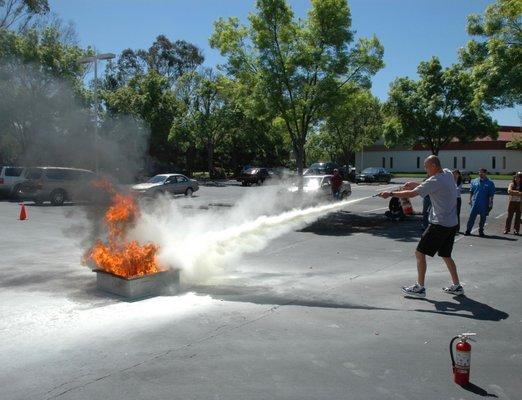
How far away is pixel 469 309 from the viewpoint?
6418 millimetres

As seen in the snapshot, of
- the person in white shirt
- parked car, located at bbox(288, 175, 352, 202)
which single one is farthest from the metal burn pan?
parked car, located at bbox(288, 175, 352, 202)

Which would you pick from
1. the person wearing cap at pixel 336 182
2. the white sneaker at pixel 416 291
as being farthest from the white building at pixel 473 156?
the white sneaker at pixel 416 291

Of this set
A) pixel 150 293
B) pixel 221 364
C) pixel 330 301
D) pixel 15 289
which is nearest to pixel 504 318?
pixel 330 301

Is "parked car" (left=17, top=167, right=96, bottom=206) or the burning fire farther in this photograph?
"parked car" (left=17, top=167, right=96, bottom=206)

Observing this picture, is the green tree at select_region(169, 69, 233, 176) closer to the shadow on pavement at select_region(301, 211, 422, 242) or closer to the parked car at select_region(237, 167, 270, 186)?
the parked car at select_region(237, 167, 270, 186)

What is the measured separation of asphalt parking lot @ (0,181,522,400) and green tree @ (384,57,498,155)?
112ft

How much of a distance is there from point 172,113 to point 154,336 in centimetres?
3756

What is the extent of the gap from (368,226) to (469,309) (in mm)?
9629

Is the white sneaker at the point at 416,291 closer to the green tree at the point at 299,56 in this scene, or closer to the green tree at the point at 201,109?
the green tree at the point at 299,56

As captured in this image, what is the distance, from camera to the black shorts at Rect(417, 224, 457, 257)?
6.89 m

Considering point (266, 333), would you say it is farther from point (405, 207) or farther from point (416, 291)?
point (405, 207)

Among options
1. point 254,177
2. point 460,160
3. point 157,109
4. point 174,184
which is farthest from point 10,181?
point 460,160

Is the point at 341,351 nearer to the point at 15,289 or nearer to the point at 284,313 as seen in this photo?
the point at 284,313

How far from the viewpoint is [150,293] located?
7125 millimetres
